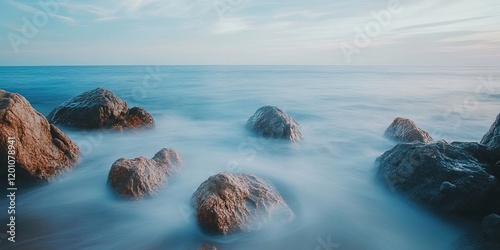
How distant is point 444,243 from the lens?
4.51 m

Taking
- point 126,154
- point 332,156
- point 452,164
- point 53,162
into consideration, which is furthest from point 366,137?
point 53,162

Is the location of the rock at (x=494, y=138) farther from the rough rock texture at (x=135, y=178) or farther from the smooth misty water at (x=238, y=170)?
the rough rock texture at (x=135, y=178)

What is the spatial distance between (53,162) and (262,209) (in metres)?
4.23

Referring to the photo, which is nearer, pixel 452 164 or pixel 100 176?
pixel 452 164

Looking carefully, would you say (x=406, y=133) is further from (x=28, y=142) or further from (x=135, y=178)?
(x=28, y=142)

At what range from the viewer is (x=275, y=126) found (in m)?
8.66

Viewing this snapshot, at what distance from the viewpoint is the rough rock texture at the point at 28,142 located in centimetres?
491

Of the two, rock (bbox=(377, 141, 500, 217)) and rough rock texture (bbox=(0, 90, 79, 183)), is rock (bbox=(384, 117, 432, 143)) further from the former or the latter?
rough rock texture (bbox=(0, 90, 79, 183))

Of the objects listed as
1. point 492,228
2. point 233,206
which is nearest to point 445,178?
point 492,228

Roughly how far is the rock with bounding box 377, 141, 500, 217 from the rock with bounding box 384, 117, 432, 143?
182cm

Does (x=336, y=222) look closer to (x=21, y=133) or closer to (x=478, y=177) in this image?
(x=478, y=177)

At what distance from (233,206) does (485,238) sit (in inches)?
136

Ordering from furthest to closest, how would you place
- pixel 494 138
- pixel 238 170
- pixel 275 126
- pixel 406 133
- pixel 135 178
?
pixel 275 126 → pixel 406 133 → pixel 238 170 → pixel 494 138 → pixel 135 178

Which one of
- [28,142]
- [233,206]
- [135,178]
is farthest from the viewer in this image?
[28,142]
